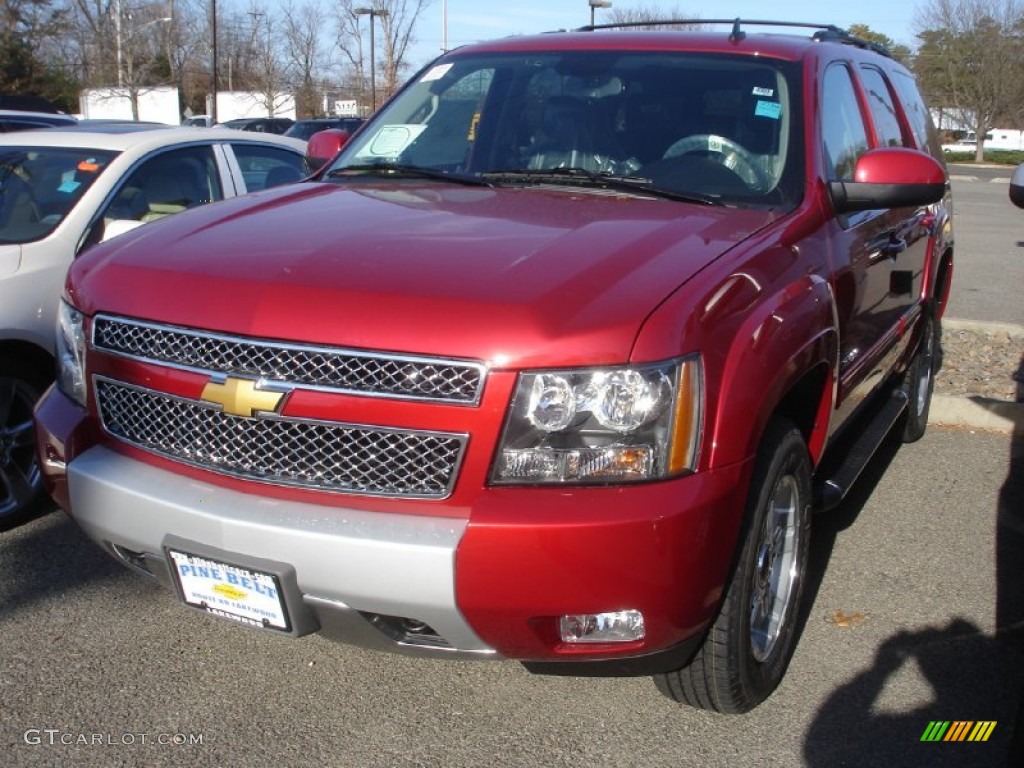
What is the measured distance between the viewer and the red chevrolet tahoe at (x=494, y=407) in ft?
7.95

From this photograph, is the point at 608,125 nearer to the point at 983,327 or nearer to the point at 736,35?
the point at 736,35

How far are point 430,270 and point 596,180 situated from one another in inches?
44.2

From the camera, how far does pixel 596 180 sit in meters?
3.59

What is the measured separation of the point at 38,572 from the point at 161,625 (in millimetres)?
753

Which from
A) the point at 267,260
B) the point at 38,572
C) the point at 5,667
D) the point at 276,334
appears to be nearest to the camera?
the point at 276,334

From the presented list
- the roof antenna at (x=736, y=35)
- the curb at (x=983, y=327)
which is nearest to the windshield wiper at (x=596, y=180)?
the roof antenna at (x=736, y=35)

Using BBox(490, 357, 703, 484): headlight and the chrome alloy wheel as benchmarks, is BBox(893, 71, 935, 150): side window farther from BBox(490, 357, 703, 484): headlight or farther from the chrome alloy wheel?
BBox(490, 357, 703, 484): headlight

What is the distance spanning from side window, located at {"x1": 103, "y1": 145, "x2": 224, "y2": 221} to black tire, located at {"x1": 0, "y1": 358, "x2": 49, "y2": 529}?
0.95 metres

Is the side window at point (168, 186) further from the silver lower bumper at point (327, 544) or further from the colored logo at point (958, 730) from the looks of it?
the colored logo at point (958, 730)

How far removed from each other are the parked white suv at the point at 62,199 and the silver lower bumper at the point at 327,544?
1914mm

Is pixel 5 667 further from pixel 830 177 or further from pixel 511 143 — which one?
pixel 830 177

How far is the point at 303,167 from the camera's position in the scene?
650 centimetres

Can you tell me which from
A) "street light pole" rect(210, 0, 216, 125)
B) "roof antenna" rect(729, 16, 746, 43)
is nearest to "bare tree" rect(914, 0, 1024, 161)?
"street light pole" rect(210, 0, 216, 125)

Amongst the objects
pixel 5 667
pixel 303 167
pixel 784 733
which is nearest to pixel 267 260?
pixel 5 667
